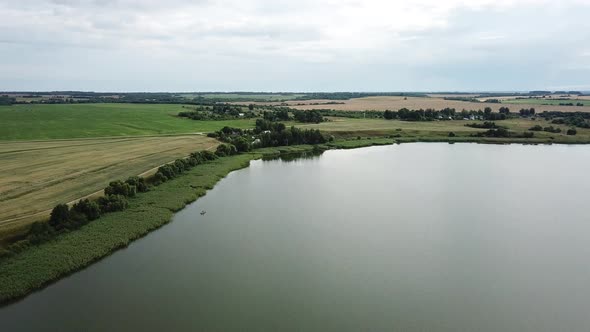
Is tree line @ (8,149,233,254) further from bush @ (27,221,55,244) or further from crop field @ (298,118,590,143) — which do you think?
crop field @ (298,118,590,143)

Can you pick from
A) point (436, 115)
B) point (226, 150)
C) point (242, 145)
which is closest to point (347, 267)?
point (226, 150)

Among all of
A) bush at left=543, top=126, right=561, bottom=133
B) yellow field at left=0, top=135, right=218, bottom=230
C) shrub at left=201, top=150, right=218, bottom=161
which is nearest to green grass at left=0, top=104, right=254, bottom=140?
yellow field at left=0, top=135, right=218, bottom=230

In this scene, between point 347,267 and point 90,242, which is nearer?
point 347,267

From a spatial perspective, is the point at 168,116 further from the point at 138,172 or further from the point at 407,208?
the point at 407,208

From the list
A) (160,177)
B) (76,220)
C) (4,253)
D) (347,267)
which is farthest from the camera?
(160,177)

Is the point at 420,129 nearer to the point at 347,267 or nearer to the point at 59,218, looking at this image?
the point at 347,267

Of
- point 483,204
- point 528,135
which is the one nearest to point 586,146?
point 528,135

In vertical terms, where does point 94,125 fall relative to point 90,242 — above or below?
above

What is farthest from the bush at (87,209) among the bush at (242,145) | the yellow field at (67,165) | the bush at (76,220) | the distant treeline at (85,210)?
the bush at (242,145)
